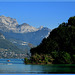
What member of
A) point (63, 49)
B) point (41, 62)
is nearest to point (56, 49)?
point (63, 49)

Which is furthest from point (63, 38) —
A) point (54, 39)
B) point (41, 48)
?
point (41, 48)

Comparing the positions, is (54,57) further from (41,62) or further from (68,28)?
(68,28)

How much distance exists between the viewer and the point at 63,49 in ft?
190

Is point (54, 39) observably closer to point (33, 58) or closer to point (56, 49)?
point (56, 49)

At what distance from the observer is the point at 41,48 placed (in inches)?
2330

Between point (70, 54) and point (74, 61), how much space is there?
2179 millimetres

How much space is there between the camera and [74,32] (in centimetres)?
5588

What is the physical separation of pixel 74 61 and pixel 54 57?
14.3ft

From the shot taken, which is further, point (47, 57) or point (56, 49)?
point (56, 49)

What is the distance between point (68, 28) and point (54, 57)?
7080 mm

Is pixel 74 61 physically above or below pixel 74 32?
below

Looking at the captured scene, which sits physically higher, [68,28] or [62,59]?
[68,28]

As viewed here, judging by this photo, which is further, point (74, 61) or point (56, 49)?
point (56, 49)

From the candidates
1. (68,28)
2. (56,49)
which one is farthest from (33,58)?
(68,28)
